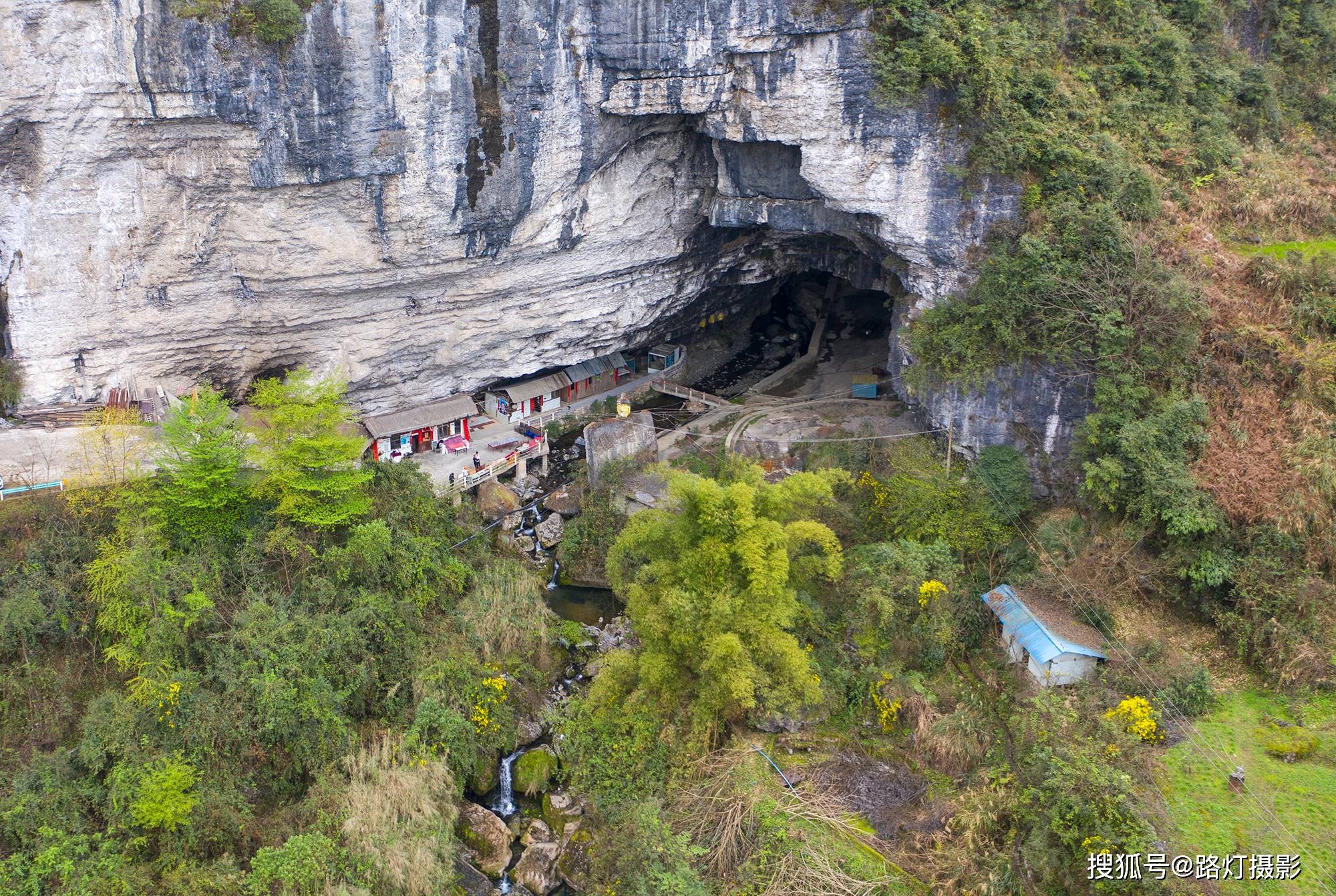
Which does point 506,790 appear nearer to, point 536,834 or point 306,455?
point 536,834

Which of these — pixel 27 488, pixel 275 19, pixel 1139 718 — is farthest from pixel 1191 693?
pixel 27 488

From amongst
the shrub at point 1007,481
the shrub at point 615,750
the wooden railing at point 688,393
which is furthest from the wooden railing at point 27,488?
the shrub at point 1007,481

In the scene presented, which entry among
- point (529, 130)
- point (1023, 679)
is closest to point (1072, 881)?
point (1023, 679)

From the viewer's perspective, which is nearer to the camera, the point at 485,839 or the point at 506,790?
the point at 485,839

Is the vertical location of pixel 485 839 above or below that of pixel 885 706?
below

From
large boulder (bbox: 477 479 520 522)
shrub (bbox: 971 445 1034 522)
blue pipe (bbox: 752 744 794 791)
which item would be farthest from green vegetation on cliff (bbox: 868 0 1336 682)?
large boulder (bbox: 477 479 520 522)

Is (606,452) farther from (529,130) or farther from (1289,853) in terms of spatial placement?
(1289,853)

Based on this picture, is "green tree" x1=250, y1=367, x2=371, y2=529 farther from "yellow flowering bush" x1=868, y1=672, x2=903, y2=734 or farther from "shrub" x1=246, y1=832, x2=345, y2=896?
"yellow flowering bush" x1=868, y1=672, x2=903, y2=734
